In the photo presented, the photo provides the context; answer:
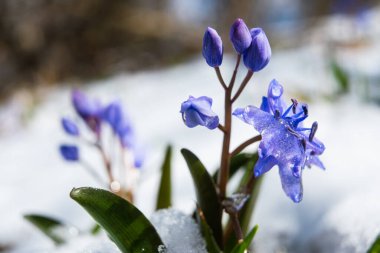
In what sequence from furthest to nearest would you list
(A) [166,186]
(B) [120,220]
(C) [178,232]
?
(A) [166,186] → (C) [178,232] → (B) [120,220]

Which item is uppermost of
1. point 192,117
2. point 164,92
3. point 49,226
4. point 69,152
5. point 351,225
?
point 164,92

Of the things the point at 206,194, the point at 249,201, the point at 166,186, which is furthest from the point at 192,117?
the point at 166,186

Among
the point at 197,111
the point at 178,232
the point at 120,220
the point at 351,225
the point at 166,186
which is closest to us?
the point at 197,111

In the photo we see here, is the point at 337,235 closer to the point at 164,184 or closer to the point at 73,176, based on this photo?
the point at 164,184

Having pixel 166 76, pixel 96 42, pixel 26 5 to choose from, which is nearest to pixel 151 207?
pixel 166 76

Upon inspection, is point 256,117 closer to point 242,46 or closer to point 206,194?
point 242,46

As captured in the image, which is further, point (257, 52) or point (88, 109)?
point (88, 109)

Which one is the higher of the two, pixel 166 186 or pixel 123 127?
pixel 123 127

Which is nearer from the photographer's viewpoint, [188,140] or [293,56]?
[188,140]
